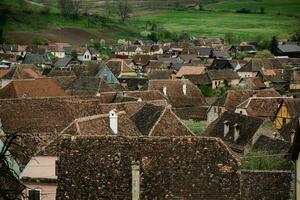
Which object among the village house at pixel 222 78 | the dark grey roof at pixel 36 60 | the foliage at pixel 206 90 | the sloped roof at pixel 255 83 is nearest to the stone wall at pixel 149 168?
the foliage at pixel 206 90

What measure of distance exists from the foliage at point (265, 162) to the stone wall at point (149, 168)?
8494 mm

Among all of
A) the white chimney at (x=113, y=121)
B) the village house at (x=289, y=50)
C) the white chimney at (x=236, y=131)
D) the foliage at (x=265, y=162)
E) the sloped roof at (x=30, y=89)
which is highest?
the white chimney at (x=113, y=121)

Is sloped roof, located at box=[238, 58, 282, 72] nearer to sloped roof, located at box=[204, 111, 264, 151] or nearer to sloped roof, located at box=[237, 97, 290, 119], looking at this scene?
sloped roof, located at box=[237, 97, 290, 119]

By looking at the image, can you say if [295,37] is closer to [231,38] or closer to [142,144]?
[231,38]

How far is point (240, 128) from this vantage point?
36031 millimetres

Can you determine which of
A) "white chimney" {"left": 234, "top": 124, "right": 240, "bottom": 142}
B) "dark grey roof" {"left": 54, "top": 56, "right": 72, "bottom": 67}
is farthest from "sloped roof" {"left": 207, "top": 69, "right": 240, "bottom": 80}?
"white chimney" {"left": 234, "top": 124, "right": 240, "bottom": 142}

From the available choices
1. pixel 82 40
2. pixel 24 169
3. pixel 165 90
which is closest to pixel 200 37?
pixel 82 40

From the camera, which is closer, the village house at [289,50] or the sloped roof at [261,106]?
the sloped roof at [261,106]

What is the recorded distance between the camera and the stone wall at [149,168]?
17047 millimetres

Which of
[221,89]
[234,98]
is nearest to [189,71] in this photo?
[221,89]

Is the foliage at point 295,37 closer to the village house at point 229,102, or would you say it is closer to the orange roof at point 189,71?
the orange roof at point 189,71

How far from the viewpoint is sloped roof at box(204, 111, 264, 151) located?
114ft

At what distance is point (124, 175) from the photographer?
17.2 m

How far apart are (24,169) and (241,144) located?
56.6ft
